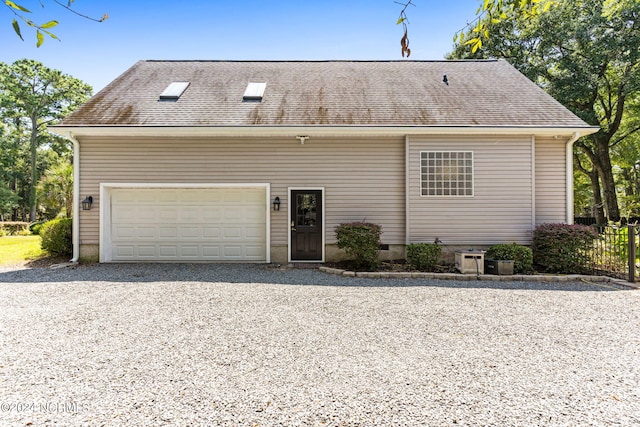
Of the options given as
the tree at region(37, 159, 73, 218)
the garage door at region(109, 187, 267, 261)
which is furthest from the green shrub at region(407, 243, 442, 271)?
the tree at region(37, 159, 73, 218)

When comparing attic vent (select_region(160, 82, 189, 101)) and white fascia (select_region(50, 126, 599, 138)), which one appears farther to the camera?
attic vent (select_region(160, 82, 189, 101))

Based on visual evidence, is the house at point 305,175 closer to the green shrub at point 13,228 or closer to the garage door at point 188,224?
the garage door at point 188,224

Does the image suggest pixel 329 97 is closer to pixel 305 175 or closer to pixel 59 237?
pixel 305 175

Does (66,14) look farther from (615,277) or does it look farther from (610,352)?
(615,277)

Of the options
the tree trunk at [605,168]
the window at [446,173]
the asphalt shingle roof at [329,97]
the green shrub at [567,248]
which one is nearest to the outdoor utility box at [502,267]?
the green shrub at [567,248]

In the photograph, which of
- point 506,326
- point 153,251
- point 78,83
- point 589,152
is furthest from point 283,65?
point 78,83

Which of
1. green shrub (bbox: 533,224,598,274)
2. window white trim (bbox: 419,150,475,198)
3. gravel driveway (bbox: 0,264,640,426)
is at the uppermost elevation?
window white trim (bbox: 419,150,475,198)

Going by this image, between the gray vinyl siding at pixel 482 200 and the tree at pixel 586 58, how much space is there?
913 centimetres

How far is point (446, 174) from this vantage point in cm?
791

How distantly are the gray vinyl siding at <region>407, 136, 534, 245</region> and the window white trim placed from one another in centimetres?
9

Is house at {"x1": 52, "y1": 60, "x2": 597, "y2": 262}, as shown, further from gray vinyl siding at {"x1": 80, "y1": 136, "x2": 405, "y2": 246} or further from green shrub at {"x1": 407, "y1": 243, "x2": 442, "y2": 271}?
green shrub at {"x1": 407, "y1": 243, "x2": 442, "y2": 271}

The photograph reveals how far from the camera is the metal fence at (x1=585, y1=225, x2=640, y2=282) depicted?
20.3 feet

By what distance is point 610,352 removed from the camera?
10.7 ft

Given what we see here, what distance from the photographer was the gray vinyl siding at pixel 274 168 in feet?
26.1
